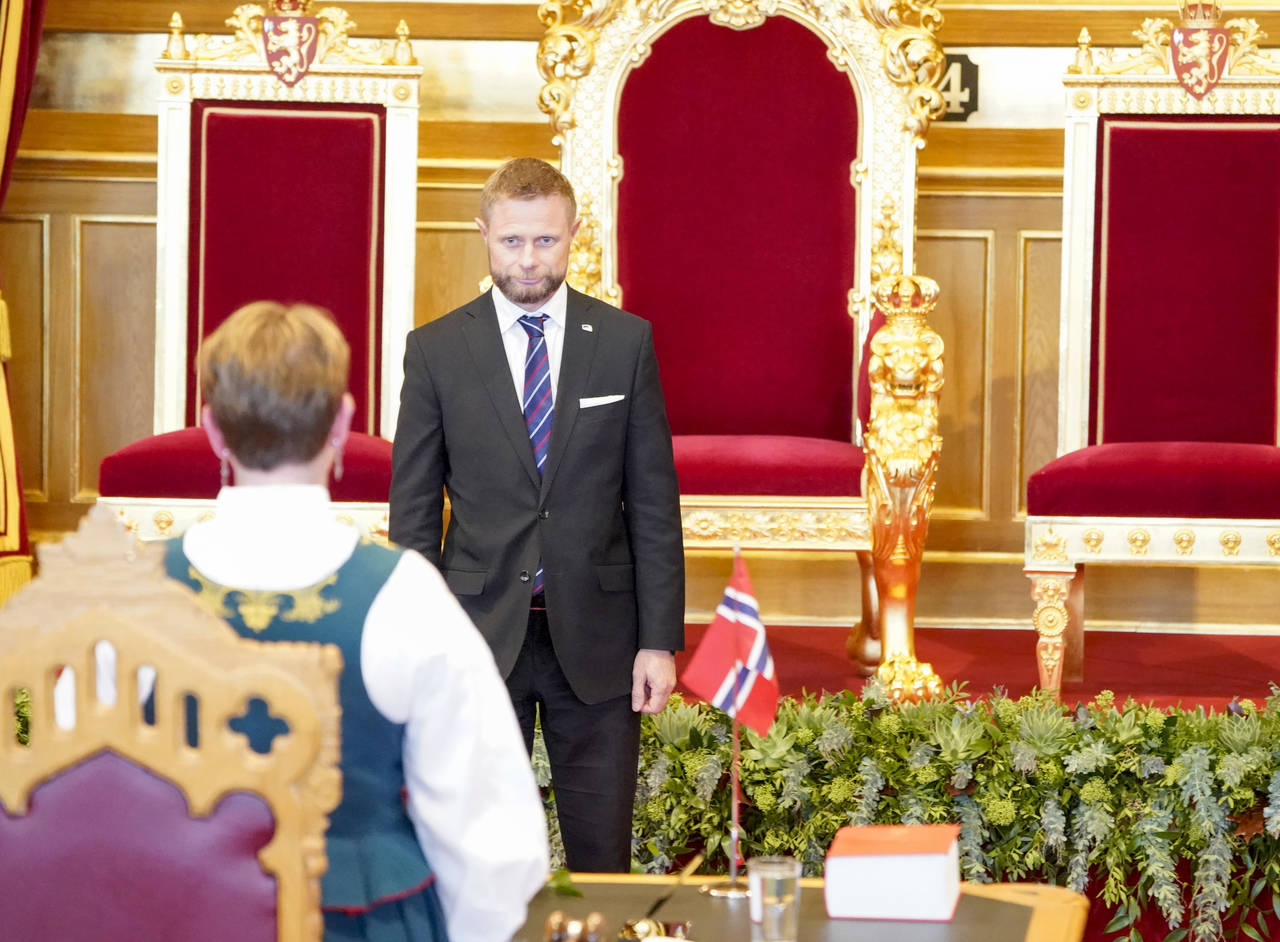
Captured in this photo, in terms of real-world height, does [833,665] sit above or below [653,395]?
below

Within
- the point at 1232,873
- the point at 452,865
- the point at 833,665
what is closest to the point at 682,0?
the point at 833,665

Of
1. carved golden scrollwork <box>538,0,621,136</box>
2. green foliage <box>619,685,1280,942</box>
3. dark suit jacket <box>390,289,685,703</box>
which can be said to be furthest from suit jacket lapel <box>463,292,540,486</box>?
carved golden scrollwork <box>538,0,621,136</box>

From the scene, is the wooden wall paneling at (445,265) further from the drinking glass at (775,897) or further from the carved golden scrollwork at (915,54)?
the drinking glass at (775,897)

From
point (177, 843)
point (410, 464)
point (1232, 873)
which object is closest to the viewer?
point (177, 843)

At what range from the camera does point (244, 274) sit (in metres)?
4.14

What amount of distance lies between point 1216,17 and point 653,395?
7.79 feet

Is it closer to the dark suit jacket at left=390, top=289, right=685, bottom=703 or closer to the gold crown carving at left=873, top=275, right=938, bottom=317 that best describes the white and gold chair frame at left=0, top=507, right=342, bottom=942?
the dark suit jacket at left=390, top=289, right=685, bottom=703

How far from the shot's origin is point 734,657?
6.38ft

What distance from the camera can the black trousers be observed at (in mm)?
2377

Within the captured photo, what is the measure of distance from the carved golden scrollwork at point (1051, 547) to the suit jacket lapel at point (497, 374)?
158 cm

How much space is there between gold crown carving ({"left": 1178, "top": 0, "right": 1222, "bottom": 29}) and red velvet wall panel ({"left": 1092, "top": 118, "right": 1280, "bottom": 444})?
225 mm

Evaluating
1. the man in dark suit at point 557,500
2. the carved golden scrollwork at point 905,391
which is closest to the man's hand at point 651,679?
the man in dark suit at point 557,500

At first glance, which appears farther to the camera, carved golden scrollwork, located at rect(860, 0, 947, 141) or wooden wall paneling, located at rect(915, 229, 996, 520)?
wooden wall paneling, located at rect(915, 229, 996, 520)

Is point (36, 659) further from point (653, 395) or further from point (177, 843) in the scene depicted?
point (653, 395)
